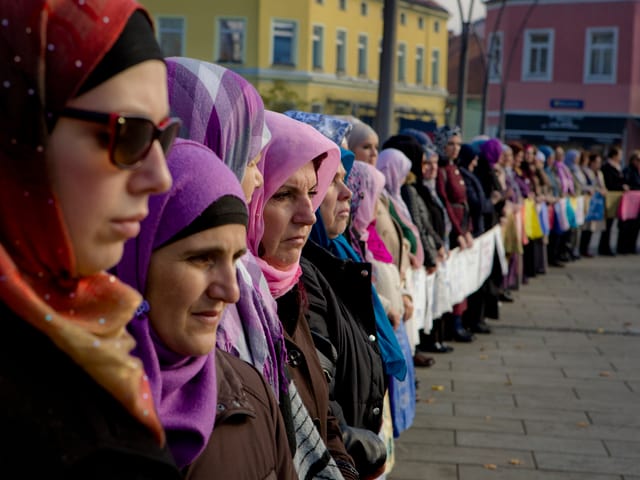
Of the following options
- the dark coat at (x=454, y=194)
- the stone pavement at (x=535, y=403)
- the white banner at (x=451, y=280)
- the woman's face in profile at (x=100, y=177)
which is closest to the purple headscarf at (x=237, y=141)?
the woman's face in profile at (x=100, y=177)

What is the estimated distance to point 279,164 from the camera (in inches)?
155

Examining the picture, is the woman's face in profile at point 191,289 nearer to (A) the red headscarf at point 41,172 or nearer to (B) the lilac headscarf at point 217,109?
(A) the red headscarf at point 41,172

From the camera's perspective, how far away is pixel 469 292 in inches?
462

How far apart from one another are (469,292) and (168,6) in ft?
151

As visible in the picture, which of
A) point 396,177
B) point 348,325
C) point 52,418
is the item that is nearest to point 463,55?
point 396,177

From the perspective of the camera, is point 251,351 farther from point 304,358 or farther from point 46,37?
point 46,37

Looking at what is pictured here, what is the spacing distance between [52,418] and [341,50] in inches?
2256

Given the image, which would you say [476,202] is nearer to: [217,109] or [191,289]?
[217,109]

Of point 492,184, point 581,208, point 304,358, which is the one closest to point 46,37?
point 304,358

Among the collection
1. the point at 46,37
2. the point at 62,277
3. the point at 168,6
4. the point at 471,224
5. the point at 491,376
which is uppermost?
the point at 168,6

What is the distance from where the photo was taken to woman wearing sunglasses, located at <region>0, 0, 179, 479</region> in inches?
60.1

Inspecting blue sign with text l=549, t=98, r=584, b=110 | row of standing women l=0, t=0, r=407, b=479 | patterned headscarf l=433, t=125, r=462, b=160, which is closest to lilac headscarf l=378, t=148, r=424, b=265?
patterned headscarf l=433, t=125, r=462, b=160

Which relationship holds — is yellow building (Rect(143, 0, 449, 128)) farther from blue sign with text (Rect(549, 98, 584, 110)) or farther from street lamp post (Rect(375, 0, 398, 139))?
street lamp post (Rect(375, 0, 398, 139))

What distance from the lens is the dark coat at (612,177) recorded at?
22375 mm
